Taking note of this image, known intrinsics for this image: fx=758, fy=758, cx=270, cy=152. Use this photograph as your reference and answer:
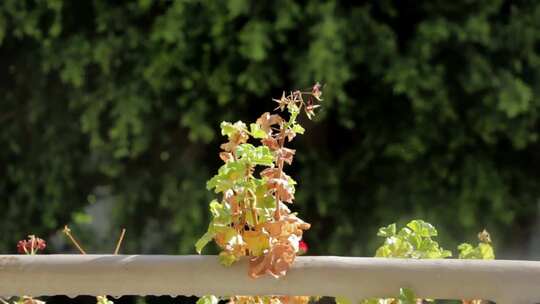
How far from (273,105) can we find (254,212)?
2484 mm

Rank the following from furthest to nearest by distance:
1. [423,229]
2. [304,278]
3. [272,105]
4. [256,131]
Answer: [272,105], [423,229], [256,131], [304,278]

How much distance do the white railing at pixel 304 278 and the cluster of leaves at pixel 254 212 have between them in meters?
0.02

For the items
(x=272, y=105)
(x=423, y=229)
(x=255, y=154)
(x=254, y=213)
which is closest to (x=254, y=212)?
(x=254, y=213)

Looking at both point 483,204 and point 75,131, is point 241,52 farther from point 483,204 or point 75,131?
point 483,204

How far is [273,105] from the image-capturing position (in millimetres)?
3844

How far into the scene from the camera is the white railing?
4.18 ft

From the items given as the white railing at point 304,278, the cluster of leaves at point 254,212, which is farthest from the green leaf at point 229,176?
the white railing at point 304,278

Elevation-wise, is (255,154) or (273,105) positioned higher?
(273,105)

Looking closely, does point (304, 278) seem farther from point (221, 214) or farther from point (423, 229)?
point (423, 229)

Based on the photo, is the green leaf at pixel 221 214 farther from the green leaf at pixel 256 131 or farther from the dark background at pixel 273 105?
the dark background at pixel 273 105

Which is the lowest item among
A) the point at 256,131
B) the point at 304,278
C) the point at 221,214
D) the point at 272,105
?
the point at 304,278

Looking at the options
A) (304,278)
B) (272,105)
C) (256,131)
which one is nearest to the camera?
(304,278)

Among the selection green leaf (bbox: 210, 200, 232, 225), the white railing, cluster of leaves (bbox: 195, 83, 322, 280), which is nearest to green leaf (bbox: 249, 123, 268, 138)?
cluster of leaves (bbox: 195, 83, 322, 280)

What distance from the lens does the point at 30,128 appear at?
3.86 m
